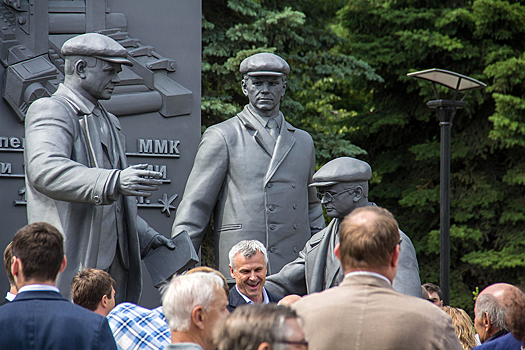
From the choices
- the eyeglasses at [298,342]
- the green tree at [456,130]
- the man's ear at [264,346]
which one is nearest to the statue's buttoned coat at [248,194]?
the eyeglasses at [298,342]

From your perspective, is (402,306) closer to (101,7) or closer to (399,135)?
(101,7)

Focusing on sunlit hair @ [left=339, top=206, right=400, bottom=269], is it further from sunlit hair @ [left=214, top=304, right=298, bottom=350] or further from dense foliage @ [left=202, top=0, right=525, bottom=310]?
dense foliage @ [left=202, top=0, right=525, bottom=310]

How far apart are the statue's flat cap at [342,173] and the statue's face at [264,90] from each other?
154 centimetres

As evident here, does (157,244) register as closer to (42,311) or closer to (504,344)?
(42,311)

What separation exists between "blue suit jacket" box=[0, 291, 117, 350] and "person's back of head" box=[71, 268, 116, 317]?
114 centimetres

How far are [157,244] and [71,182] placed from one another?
1.00 m

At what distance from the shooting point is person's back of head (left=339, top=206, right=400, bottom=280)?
3.01 m

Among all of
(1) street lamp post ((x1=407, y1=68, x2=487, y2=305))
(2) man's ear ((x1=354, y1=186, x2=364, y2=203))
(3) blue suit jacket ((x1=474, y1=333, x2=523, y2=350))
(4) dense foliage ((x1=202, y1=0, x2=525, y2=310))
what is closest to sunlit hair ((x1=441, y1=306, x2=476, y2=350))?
(3) blue suit jacket ((x1=474, y1=333, x2=523, y2=350))

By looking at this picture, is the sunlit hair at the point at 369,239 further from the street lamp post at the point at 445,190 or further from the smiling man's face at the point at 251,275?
the street lamp post at the point at 445,190

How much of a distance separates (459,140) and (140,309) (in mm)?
13860

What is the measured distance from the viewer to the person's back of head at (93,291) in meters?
4.55

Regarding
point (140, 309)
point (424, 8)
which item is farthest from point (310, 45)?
point (140, 309)

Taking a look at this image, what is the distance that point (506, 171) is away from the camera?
16.8m

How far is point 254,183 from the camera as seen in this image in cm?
648
